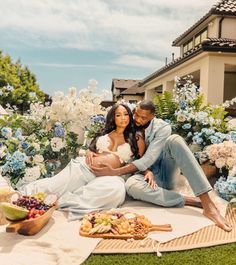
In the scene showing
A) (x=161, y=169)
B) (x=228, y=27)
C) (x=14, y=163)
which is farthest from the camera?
(x=228, y=27)

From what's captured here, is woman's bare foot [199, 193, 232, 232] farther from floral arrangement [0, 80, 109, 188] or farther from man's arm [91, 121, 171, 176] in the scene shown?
floral arrangement [0, 80, 109, 188]

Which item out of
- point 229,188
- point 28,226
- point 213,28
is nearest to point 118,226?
point 28,226

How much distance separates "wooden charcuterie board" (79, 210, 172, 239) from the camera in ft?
14.1

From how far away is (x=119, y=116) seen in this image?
18.7 ft

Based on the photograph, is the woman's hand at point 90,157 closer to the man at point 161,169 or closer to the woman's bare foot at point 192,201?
the man at point 161,169

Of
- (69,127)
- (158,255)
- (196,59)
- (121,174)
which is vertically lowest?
(158,255)

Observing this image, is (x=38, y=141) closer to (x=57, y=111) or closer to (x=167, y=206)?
(x=57, y=111)

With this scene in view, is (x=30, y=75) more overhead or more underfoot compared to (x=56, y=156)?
more overhead

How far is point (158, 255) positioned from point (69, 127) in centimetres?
375

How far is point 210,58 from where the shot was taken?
13859 millimetres

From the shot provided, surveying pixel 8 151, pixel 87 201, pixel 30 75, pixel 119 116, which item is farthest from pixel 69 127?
pixel 30 75

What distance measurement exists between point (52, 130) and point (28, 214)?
2944 millimetres

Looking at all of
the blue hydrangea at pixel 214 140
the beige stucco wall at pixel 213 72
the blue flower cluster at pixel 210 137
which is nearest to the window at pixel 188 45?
the beige stucco wall at pixel 213 72

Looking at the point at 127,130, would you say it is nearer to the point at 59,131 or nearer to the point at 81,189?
the point at 81,189
